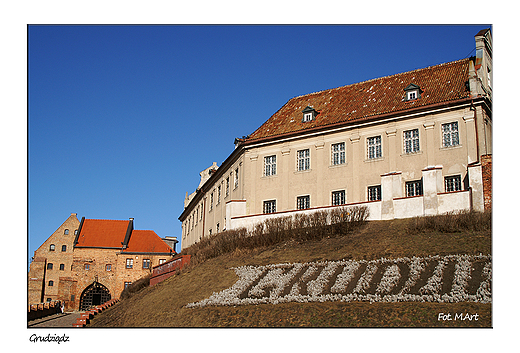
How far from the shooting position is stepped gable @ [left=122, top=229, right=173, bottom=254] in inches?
2205

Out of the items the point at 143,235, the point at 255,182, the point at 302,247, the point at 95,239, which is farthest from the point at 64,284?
the point at 302,247

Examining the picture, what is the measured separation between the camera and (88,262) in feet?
179

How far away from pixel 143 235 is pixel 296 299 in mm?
44299

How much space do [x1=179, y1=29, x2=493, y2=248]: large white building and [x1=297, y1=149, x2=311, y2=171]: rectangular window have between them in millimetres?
61

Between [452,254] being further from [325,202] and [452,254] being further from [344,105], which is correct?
[344,105]

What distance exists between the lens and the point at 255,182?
33781 millimetres

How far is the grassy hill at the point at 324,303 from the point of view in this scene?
1398 centimetres

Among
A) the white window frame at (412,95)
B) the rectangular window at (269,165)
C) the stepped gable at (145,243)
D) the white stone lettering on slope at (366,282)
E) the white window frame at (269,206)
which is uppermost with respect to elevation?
the white window frame at (412,95)

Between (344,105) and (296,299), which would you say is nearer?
(296,299)

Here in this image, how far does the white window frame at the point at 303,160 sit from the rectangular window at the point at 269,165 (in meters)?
1.69

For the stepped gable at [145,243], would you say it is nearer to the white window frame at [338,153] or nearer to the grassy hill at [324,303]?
the grassy hill at [324,303]

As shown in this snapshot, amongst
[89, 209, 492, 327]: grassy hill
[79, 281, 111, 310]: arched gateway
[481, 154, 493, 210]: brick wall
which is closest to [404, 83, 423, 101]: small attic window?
[481, 154, 493, 210]: brick wall

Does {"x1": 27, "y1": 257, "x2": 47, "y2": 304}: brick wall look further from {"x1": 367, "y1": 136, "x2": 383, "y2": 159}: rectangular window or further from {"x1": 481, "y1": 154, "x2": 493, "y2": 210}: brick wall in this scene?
{"x1": 481, "y1": 154, "x2": 493, "y2": 210}: brick wall

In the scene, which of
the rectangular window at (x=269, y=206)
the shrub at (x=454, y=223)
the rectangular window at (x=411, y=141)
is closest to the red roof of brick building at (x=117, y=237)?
the rectangular window at (x=269, y=206)
